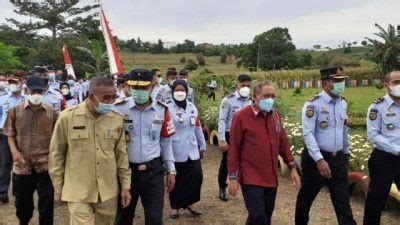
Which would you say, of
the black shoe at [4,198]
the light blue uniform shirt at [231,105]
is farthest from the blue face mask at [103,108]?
the black shoe at [4,198]

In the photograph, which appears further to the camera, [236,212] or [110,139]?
[236,212]

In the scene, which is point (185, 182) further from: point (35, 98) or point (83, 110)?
point (83, 110)

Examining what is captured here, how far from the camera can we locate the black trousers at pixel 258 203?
171 inches

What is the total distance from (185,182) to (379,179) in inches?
96.3

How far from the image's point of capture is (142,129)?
14.2 feet

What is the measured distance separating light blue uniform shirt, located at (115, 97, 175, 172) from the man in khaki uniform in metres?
0.44

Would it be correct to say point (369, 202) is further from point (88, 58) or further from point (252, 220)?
point (88, 58)

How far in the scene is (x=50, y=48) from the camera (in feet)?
114

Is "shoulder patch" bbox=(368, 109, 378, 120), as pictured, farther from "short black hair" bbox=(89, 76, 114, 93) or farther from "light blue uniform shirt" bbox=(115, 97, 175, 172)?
"short black hair" bbox=(89, 76, 114, 93)

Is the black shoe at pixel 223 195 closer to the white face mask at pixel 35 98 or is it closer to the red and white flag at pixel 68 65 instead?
the white face mask at pixel 35 98

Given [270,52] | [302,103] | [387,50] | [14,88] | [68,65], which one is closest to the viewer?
[14,88]

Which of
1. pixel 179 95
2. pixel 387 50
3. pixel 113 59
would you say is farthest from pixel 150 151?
pixel 387 50

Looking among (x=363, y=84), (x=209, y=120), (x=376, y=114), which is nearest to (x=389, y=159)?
(x=376, y=114)

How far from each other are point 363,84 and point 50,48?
30089 mm
